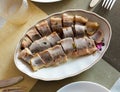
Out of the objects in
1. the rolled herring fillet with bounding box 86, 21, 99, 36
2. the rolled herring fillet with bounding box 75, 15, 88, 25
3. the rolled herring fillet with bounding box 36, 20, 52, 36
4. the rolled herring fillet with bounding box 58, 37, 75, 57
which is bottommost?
the rolled herring fillet with bounding box 58, 37, 75, 57

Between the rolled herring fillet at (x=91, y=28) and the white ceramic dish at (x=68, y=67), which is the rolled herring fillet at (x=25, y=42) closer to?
the white ceramic dish at (x=68, y=67)

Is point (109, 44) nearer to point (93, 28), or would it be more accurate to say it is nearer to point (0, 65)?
point (93, 28)

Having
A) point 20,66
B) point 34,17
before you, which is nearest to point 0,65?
point 20,66

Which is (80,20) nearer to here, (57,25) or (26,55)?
(57,25)

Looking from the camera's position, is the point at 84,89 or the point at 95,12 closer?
the point at 84,89

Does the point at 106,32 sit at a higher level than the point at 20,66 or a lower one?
higher

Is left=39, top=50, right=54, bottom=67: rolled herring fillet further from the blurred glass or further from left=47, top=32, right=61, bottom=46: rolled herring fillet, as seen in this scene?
the blurred glass

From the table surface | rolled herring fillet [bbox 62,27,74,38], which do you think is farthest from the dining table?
rolled herring fillet [bbox 62,27,74,38]
